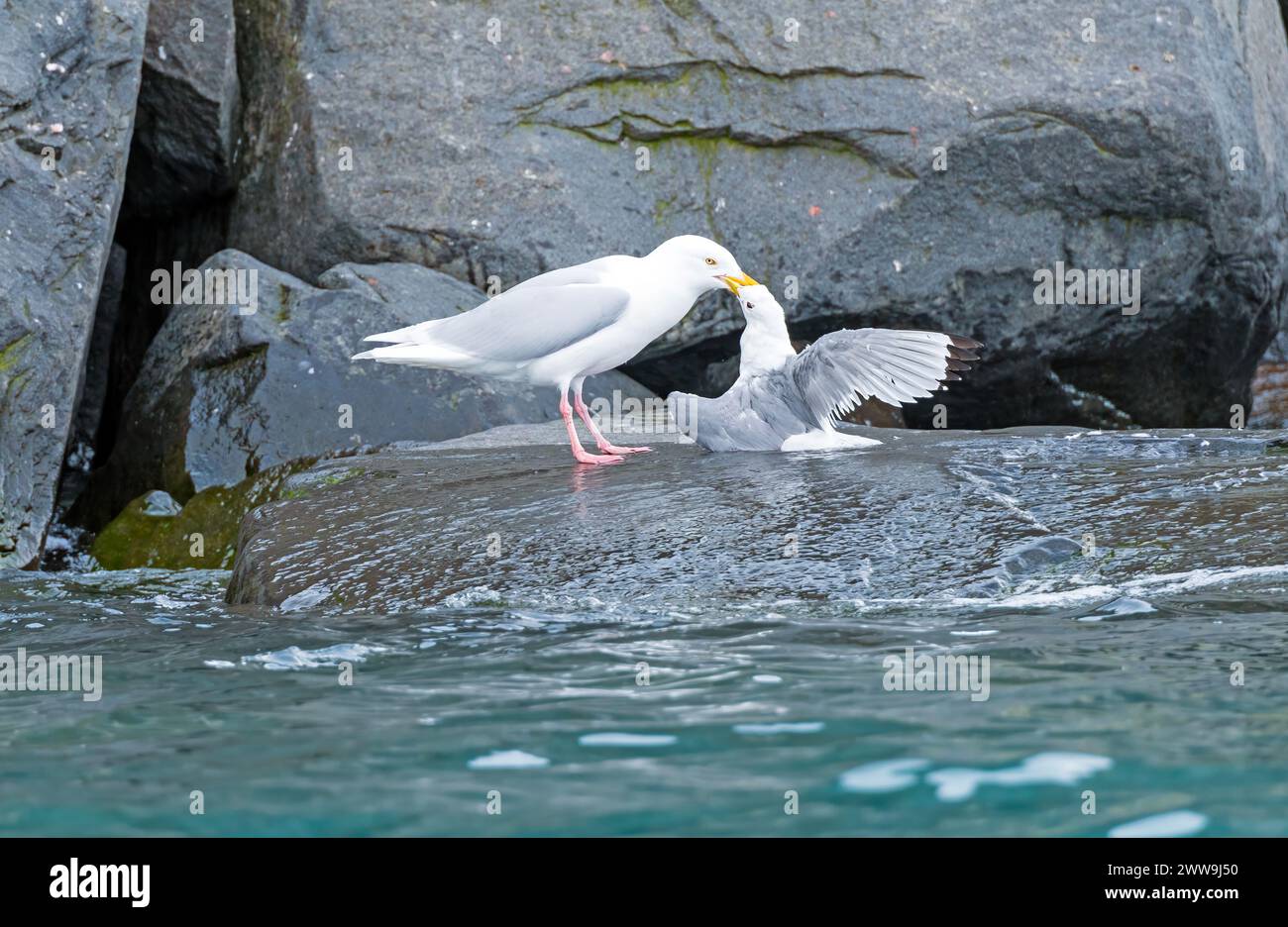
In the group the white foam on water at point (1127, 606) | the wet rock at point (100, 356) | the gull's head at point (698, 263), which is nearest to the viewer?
the white foam on water at point (1127, 606)

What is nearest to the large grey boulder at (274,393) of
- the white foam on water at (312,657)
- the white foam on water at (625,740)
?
the white foam on water at (312,657)

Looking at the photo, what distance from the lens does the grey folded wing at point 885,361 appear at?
5938mm

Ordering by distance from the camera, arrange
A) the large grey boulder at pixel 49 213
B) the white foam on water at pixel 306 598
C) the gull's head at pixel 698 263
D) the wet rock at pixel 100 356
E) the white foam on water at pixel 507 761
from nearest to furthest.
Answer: the white foam on water at pixel 507 761 < the white foam on water at pixel 306 598 < the gull's head at pixel 698 263 < the large grey boulder at pixel 49 213 < the wet rock at pixel 100 356

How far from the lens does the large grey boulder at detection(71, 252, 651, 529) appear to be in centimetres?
746

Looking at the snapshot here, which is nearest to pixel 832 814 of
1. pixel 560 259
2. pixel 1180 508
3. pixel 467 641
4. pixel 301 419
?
pixel 467 641

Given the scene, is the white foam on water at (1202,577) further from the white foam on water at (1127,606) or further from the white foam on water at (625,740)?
the white foam on water at (625,740)

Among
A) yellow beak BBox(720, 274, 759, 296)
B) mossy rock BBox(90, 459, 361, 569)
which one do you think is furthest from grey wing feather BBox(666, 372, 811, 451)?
mossy rock BBox(90, 459, 361, 569)

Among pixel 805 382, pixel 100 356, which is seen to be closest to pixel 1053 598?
pixel 805 382

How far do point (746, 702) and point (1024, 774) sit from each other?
29.9 inches

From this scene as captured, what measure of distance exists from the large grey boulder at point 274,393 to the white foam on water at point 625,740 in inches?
175

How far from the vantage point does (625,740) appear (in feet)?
10.7

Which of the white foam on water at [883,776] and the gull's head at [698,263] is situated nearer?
the white foam on water at [883,776]

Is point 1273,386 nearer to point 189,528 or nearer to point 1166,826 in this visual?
point 189,528
